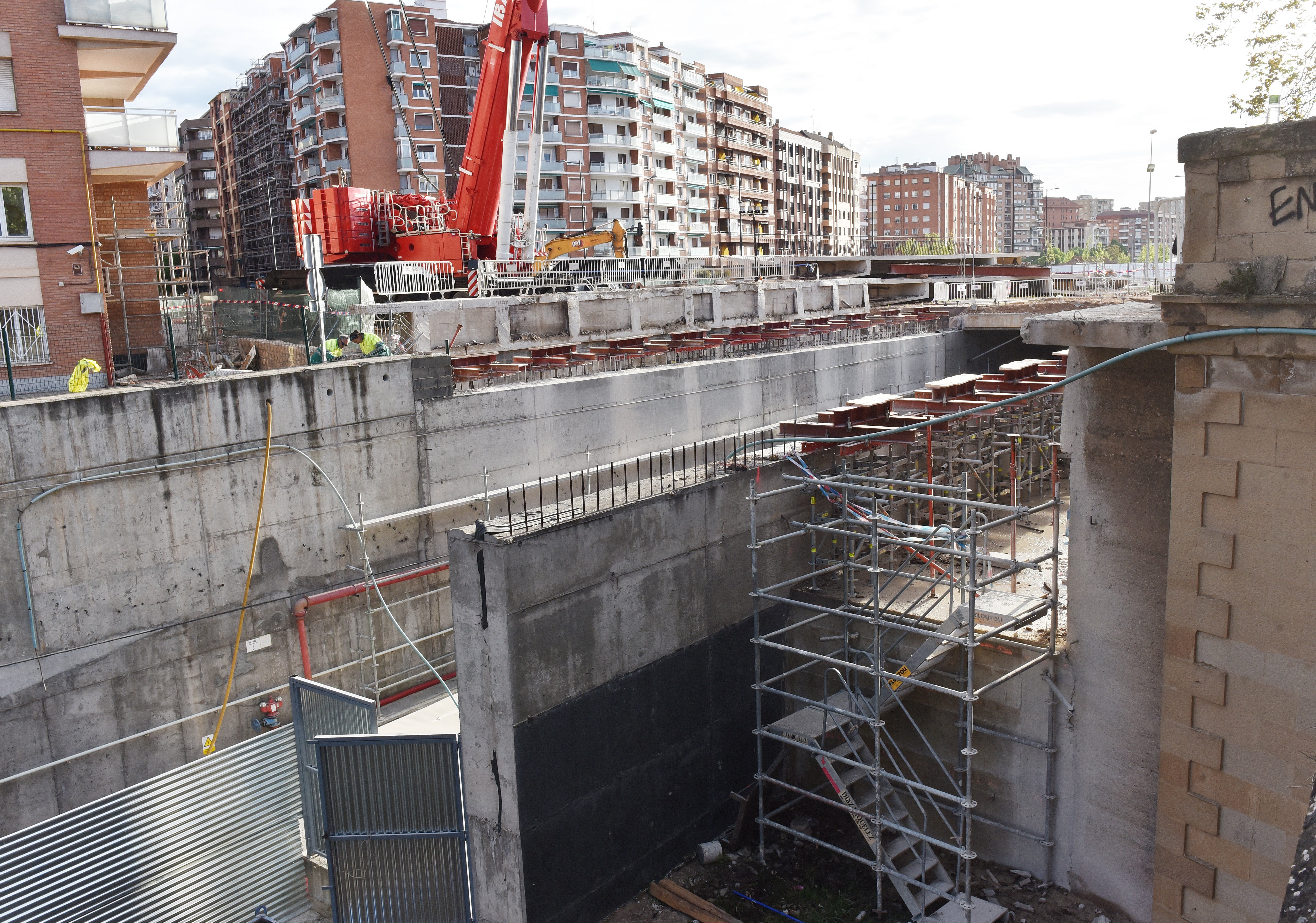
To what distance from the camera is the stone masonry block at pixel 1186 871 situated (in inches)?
334

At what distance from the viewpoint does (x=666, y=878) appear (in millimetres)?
10672

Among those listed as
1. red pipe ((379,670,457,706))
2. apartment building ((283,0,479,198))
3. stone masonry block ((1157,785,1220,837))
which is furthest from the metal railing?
apartment building ((283,0,479,198))

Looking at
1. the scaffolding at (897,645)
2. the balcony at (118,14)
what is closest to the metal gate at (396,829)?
the scaffolding at (897,645)

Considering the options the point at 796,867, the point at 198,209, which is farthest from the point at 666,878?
the point at 198,209

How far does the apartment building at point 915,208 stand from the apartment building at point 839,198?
26385mm

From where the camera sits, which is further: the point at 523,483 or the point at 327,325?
the point at 327,325

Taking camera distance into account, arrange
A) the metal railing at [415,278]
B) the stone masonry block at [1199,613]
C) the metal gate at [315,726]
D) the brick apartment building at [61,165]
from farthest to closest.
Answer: the metal railing at [415,278] < the brick apartment building at [61,165] < the metal gate at [315,726] < the stone masonry block at [1199,613]

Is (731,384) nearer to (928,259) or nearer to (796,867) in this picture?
(796,867)

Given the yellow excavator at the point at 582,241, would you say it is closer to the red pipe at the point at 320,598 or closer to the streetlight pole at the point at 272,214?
the red pipe at the point at 320,598

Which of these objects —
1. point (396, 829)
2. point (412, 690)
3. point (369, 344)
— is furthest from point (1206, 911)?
point (369, 344)

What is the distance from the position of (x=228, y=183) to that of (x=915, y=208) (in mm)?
106350

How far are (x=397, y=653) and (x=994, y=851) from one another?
918 cm

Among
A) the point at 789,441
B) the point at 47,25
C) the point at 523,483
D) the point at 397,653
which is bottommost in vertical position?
the point at 397,653

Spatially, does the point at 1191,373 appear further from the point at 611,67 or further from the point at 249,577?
the point at 611,67
